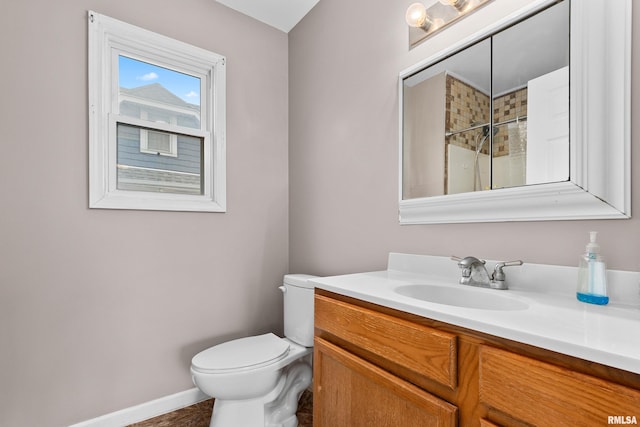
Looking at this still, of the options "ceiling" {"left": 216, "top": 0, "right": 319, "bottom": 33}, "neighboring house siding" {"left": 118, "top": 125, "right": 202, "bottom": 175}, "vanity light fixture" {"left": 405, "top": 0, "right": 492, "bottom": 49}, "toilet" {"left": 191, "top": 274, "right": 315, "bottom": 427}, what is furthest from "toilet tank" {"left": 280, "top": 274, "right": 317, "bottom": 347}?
"ceiling" {"left": 216, "top": 0, "right": 319, "bottom": 33}

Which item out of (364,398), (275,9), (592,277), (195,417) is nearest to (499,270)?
(592,277)

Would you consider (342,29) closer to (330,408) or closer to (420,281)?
(420,281)

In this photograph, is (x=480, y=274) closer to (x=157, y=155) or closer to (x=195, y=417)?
(x=195, y=417)

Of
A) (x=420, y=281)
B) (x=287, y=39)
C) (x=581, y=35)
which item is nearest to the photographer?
(x=581, y=35)

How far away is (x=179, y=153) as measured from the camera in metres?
1.90

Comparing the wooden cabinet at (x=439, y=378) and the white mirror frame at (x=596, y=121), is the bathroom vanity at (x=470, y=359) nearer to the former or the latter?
the wooden cabinet at (x=439, y=378)

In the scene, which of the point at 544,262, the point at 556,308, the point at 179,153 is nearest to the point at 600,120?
the point at 544,262

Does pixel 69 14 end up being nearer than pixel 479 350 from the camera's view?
No

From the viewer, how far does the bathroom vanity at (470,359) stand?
20.3 inches

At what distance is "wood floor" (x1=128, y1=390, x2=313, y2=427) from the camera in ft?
5.44

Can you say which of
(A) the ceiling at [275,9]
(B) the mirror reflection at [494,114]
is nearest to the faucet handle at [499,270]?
(B) the mirror reflection at [494,114]

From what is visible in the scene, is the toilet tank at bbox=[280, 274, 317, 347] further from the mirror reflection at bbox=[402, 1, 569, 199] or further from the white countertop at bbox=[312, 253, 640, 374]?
the mirror reflection at bbox=[402, 1, 569, 199]

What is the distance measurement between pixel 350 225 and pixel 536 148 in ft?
3.08

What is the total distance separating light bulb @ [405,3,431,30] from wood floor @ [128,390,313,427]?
202 cm
